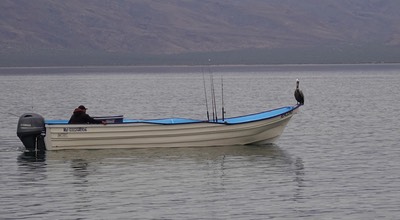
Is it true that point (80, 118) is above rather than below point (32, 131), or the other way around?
above

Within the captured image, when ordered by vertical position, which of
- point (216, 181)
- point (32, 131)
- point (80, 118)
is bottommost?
point (216, 181)

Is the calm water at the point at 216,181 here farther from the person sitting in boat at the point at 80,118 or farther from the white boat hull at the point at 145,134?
the person sitting in boat at the point at 80,118

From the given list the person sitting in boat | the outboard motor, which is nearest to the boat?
the outboard motor

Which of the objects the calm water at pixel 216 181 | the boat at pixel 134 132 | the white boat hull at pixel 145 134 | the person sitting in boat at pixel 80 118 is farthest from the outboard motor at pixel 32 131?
the person sitting in boat at pixel 80 118

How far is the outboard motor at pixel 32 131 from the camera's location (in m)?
40.8

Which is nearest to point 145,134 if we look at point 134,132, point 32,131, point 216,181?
point 134,132

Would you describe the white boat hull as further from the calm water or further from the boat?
the calm water

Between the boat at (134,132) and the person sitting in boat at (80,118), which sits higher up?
the person sitting in boat at (80,118)

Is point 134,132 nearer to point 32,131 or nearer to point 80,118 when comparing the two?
point 80,118

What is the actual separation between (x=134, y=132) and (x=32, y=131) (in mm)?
3822

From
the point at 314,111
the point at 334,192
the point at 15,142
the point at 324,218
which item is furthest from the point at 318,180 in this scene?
the point at 314,111

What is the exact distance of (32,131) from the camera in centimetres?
4097

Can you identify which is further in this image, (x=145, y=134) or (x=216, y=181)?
(x=145, y=134)

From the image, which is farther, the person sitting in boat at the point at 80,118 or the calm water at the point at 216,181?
the person sitting in boat at the point at 80,118
